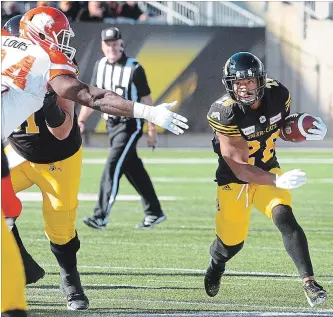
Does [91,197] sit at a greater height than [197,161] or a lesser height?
greater

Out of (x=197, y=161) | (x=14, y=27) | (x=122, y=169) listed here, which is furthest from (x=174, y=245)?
(x=197, y=161)

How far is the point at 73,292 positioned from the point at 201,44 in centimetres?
1368

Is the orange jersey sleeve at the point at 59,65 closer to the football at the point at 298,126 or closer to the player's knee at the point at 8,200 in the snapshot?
the player's knee at the point at 8,200

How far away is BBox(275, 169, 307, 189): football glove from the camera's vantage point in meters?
5.22

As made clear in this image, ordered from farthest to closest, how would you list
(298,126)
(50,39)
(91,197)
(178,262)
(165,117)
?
(91,197) < (178,262) < (298,126) < (50,39) < (165,117)

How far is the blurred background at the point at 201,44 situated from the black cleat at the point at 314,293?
13.0m

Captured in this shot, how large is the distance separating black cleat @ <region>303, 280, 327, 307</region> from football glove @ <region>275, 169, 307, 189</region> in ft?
1.76

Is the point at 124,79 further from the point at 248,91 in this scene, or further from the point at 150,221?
the point at 248,91

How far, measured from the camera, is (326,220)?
9297 mm

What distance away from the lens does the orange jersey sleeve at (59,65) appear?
4.60 metres

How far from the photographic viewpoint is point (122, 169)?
876 centimetres

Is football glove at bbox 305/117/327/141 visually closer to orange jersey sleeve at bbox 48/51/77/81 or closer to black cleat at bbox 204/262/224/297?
black cleat at bbox 204/262/224/297

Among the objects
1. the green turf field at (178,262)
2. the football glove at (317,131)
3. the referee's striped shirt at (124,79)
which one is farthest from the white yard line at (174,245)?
the football glove at (317,131)

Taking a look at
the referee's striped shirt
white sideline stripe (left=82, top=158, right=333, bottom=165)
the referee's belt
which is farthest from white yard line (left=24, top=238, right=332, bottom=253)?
white sideline stripe (left=82, top=158, right=333, bottom=165)
